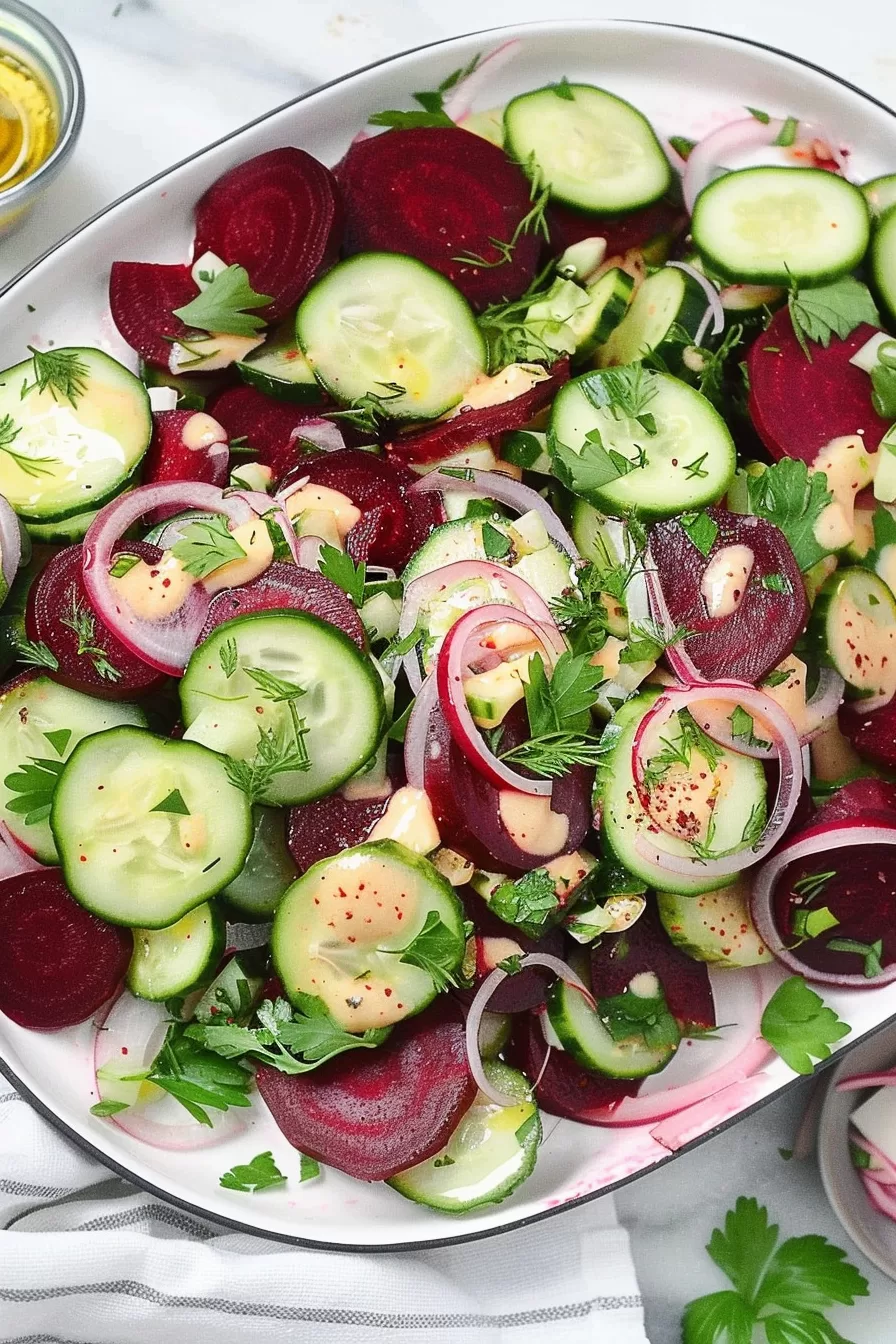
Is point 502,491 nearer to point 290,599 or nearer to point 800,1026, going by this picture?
point 290,599

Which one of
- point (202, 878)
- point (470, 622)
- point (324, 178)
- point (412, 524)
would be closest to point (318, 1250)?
point (202, 878)

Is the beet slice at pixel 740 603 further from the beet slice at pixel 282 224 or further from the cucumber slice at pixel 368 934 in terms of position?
the beet slice at pixel 282 224

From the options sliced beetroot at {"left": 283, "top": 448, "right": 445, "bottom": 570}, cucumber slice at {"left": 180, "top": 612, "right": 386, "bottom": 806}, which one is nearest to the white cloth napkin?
cucumber slice at {"left": 180, "top": 612, "right": 386, "bottom": 806}

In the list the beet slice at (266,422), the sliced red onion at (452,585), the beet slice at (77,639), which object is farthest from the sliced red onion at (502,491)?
the beet slice at (77,639)

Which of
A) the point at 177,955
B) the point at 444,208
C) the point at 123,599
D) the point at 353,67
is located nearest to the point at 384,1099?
the point at 177,955

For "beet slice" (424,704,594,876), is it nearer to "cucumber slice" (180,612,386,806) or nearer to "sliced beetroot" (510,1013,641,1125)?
"cucumber slice" (180,612,386,806)

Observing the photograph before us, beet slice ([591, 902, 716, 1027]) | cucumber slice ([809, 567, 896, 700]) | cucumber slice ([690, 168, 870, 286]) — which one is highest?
cucumber slice ([690, 168, 870, 286])
